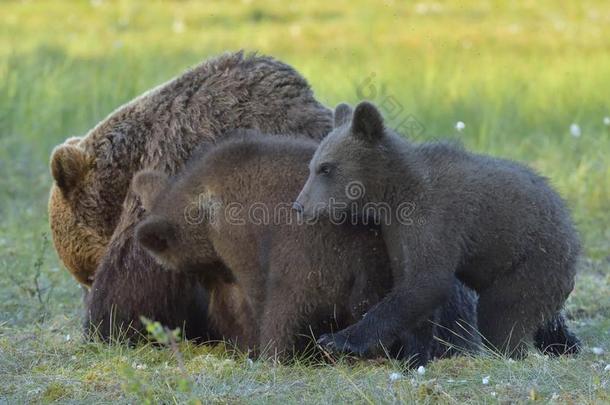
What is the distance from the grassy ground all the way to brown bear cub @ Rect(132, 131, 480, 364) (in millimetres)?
231

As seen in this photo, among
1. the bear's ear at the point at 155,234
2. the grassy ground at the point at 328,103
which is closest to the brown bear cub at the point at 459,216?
the grassy ground at the point at 328,103

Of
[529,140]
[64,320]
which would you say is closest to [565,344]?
[64,320]

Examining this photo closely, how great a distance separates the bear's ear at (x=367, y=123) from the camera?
5559 millimetres

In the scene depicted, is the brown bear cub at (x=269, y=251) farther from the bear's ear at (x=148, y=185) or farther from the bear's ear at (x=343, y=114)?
the bear's ear at (x=343, y=114)

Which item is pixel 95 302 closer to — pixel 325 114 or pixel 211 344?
pixel 211 344

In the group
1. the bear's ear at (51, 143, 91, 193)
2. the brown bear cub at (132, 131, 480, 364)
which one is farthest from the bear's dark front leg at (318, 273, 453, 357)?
the bear's ear at (51, 143, 91, 193)

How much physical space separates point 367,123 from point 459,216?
0.64 m

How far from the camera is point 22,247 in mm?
9727

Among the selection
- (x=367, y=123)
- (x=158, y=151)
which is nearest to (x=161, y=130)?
(x=158, y=151)

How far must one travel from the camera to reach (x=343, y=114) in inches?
240

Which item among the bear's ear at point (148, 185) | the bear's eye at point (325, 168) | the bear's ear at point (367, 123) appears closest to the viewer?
the bear's ear at point (367, 123)

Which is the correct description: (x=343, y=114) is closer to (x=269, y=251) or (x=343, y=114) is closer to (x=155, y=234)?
(x=269, y=251)

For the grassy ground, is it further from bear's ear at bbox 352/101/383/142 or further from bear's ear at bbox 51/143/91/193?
bear's ear at bbox 352/101/383/142

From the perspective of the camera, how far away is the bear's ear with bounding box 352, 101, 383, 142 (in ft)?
18.2
